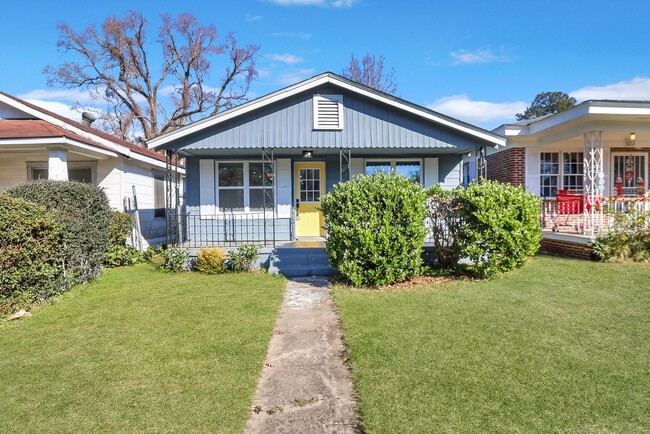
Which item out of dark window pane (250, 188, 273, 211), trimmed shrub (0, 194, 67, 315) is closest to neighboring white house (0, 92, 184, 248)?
dark window pane (250, 188, 273, 211)

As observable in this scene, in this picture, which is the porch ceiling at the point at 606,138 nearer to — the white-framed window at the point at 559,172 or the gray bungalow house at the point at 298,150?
the white-framed window at the point at 559,172

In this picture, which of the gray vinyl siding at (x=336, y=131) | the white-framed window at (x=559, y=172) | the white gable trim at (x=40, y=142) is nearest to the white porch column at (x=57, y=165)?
the white gable trim at (x=40, y=142)

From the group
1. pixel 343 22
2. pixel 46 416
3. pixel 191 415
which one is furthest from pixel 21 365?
pixel 343 22

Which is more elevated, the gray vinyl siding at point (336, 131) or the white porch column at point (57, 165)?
the gray vinyl siding at point (336, 131)

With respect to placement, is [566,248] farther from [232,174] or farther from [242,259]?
[232,174]

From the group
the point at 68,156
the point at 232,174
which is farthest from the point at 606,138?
the point at 68,156

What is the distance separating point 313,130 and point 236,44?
24.0 m

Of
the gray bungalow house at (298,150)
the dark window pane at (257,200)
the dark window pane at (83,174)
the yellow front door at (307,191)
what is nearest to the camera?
the gray bungalow house at (298,150)

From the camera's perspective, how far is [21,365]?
4.12 meters

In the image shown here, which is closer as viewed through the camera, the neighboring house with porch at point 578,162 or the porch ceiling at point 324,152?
the neighboring house with porch at point 578,162

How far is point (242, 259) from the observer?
29.2 feet

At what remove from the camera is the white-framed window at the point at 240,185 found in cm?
1158

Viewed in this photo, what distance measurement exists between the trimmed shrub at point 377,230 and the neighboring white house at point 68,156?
6625 mm

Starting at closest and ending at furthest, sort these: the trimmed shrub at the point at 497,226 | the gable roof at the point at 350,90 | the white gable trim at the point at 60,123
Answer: the trimmed shrub at the point at 497,226 → the gable roof at the point at 350,90 → the white gable trim at the point at 60,123
